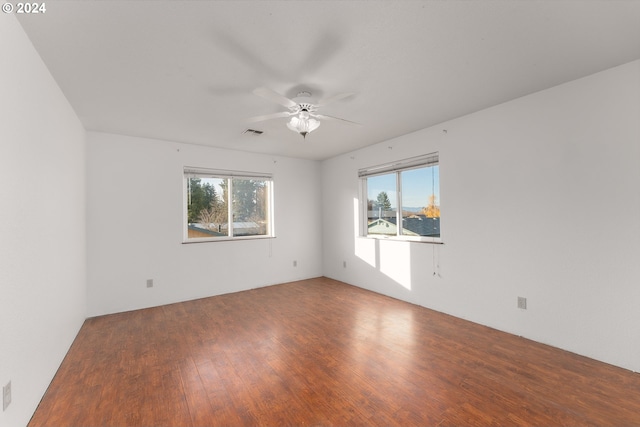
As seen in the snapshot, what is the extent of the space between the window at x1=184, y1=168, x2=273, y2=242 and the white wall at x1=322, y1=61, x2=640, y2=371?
281 cm

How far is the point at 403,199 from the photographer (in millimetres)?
4320

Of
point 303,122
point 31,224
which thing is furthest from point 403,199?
point 31,224

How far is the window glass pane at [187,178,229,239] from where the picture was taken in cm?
452

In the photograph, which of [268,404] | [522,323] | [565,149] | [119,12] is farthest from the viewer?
[522,323]

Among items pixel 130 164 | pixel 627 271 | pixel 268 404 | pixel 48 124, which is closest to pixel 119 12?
pixel 48 124

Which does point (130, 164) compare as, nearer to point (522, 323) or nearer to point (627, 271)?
point (522, 323)

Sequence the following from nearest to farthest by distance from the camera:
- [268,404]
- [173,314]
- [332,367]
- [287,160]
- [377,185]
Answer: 1. [268,404]
2. [332,367]
3. [173,314]
4. [377,185]
5. [287,160]

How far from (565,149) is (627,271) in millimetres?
1153

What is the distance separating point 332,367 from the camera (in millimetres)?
2354

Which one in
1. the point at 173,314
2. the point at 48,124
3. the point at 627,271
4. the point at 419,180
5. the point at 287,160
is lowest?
the point at 173,314

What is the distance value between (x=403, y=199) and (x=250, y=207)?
2716mm

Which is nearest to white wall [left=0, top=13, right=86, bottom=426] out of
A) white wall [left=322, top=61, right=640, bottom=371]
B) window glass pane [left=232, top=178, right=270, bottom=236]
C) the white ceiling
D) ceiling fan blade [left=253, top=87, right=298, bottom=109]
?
the white ceiling

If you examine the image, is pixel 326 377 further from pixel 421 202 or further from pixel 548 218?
pixel 421 202
